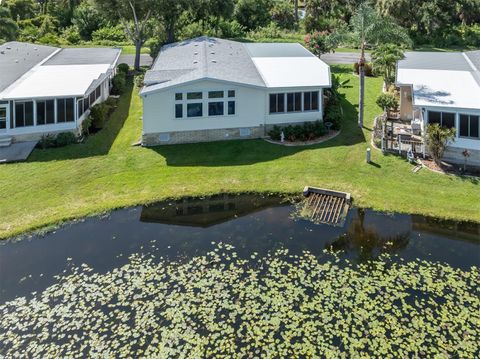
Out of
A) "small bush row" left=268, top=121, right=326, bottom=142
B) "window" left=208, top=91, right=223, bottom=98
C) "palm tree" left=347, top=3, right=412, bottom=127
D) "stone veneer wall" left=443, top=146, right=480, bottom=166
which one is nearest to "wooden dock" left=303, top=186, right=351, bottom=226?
"small bush row" left=268, top=121, right=326, bottom=142

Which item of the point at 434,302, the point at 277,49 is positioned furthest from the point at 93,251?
the point at 277,49

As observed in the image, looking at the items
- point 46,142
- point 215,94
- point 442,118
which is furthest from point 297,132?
point 46,142

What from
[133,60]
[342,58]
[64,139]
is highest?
[342,58]

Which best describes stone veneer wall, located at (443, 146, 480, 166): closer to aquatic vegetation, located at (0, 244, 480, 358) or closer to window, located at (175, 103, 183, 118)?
aquatic vegetation, located at (0, 244, 480, 358)

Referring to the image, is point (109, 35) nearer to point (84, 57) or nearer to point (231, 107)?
point (84, 57)

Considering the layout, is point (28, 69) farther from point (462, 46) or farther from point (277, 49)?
point (462, 46)

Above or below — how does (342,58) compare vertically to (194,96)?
above
